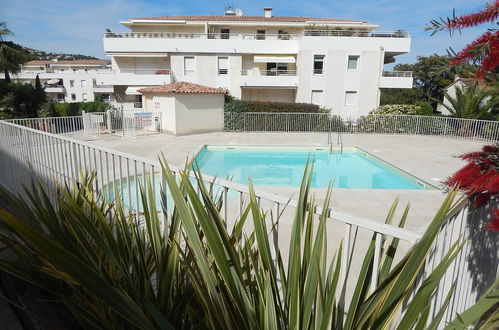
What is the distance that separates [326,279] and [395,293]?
321 millimetres

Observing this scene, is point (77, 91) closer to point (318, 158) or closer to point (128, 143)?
point (128, 143)

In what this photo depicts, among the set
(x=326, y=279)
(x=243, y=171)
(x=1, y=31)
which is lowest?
(x=243, y=171)

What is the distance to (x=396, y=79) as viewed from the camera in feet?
85.3

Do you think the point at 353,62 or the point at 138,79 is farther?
the point at 138,79

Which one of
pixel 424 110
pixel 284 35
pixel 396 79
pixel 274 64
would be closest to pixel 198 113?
pixel 274 64

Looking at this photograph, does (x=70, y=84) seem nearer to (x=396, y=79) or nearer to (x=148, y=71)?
(x=148, y=71)

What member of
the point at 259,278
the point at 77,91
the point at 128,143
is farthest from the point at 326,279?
the point at 77,91

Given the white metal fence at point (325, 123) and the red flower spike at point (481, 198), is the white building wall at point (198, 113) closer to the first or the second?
the white metal fence at point (325, 123)

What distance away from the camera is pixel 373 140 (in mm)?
18031

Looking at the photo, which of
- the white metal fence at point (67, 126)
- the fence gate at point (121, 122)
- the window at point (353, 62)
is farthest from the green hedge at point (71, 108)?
the window at point (353, 62)

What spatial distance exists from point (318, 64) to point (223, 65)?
7.77m

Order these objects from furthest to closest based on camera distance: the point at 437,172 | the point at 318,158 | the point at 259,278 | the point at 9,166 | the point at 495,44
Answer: the point at 318,158 < the point at 437,172 < the point at 9,166 < the point at 495,44 < the point at 259,278

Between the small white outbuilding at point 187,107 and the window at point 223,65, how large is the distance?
8.59 m

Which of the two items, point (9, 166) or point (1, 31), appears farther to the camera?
point (1, 31)
